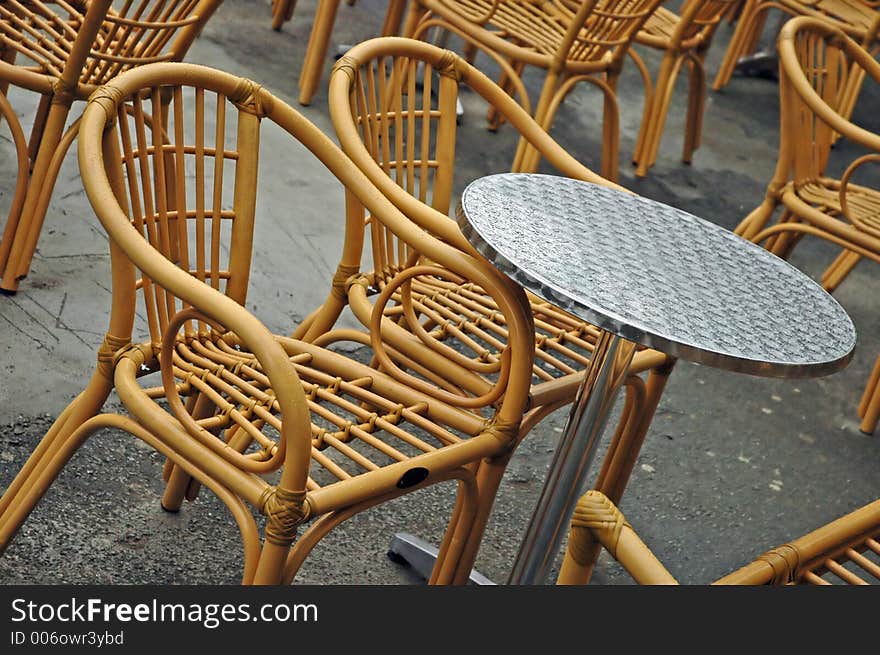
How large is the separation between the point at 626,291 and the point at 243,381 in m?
0.57

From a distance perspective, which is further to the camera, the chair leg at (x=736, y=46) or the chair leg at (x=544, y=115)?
the chair leg at (x=736, y=46)

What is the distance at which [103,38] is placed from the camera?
8.96 feet

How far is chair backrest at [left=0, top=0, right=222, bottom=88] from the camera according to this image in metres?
2.51

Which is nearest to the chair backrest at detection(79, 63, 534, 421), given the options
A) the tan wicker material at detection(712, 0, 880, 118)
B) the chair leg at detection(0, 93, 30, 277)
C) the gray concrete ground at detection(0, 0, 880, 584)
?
the gray concrete ground at detection(0, 0, 880, 584)

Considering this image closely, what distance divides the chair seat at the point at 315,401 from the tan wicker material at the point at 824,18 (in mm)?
2663

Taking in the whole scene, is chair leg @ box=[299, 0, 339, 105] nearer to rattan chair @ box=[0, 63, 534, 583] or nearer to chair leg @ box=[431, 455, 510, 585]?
rattan chair @ box=[0, 63, 534, 583]

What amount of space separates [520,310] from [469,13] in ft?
6.54

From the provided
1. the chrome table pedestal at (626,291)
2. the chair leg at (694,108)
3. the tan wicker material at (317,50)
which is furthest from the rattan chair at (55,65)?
the chair leg at (694,108)

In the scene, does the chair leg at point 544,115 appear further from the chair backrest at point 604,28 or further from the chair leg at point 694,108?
the chair leg at point 694,108

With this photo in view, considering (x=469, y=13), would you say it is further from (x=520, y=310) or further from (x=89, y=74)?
(x=520, y=310)

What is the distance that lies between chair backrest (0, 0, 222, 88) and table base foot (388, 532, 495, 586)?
3.75ft

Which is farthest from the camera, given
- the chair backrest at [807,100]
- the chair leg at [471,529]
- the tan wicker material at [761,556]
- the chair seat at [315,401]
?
the chair backrest at [807,100]

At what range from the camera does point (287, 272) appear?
3.12 meters

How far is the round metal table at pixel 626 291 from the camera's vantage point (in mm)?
1526
